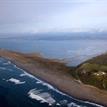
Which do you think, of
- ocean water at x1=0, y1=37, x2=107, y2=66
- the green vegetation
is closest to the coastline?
the green vegetation

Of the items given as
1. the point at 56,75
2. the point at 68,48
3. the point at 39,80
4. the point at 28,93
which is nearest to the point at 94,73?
the point at 56,75

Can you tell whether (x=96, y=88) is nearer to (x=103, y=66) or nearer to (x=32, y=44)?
(x=103, y=66)

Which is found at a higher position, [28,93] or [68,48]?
[68,48]

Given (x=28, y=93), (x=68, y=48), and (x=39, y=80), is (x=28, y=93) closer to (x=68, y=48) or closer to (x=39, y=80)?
(x=39, y=80)

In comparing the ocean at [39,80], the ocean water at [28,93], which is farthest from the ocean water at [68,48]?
the ocean water at [28,93]

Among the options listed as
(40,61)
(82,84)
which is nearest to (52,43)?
(40,61)

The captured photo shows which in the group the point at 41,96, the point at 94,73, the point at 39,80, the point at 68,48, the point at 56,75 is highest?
the point at 68,48
